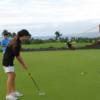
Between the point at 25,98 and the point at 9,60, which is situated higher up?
the point at 9,60

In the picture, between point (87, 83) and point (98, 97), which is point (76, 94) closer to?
point (98, 97)

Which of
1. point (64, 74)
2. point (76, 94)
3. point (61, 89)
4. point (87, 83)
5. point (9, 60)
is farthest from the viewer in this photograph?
point (64, 74)

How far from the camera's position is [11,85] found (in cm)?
1165

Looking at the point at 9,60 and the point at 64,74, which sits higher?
the point at 9,60

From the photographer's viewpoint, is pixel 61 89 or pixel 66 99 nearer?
pixel 66 99

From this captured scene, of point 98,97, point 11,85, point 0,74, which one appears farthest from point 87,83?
point 0,74

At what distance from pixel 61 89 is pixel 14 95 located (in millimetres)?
2139

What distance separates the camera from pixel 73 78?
16.3 meters

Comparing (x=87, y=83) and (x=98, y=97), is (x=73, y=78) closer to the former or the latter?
(x=87, y=83)

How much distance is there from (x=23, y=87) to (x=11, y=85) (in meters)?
2.60

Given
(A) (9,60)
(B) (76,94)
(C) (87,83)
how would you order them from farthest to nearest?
(C) (87,83) < (B) (76,94) < (A) (9,60)

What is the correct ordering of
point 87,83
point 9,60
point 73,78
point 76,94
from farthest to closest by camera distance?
point 73,78
point 87,83
point 76,94
point 9,60

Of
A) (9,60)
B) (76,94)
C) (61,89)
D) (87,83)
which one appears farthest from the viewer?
→ (87,83)

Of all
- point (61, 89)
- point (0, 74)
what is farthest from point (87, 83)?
point (0, 74)
